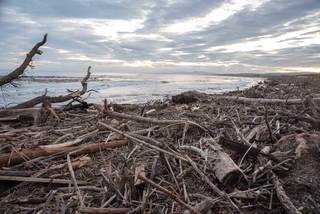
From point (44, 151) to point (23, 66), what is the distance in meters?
4.09

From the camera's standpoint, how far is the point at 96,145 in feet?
14.9

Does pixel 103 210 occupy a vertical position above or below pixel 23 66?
below

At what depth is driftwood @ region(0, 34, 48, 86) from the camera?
731 centimetres

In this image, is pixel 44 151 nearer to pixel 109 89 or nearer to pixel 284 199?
pixel 284 199

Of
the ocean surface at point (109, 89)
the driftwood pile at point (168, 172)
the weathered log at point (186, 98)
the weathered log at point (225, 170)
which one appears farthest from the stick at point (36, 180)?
the weathered log at point (186, 98)

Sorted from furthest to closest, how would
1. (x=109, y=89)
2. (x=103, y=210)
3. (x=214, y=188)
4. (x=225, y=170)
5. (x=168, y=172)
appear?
(x=109, y=89)
(x=168, y=172)
(x=225, y=170)
(x=214, y=188)
(x=103, y=210)

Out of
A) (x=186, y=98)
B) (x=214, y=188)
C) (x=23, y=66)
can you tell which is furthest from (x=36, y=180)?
(x=186, y=98)

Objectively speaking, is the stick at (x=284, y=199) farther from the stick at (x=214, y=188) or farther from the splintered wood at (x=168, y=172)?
the stick at (x=214, y=188)

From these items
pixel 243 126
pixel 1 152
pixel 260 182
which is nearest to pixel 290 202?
pixel 260 182

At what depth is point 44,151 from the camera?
4.28 meters

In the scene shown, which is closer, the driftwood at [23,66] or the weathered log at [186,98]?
the driftwood at [23,66]

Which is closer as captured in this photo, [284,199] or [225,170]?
[284,199]

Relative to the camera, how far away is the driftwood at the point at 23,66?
24.0 feet

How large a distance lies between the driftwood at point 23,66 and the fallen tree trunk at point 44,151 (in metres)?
3.75
